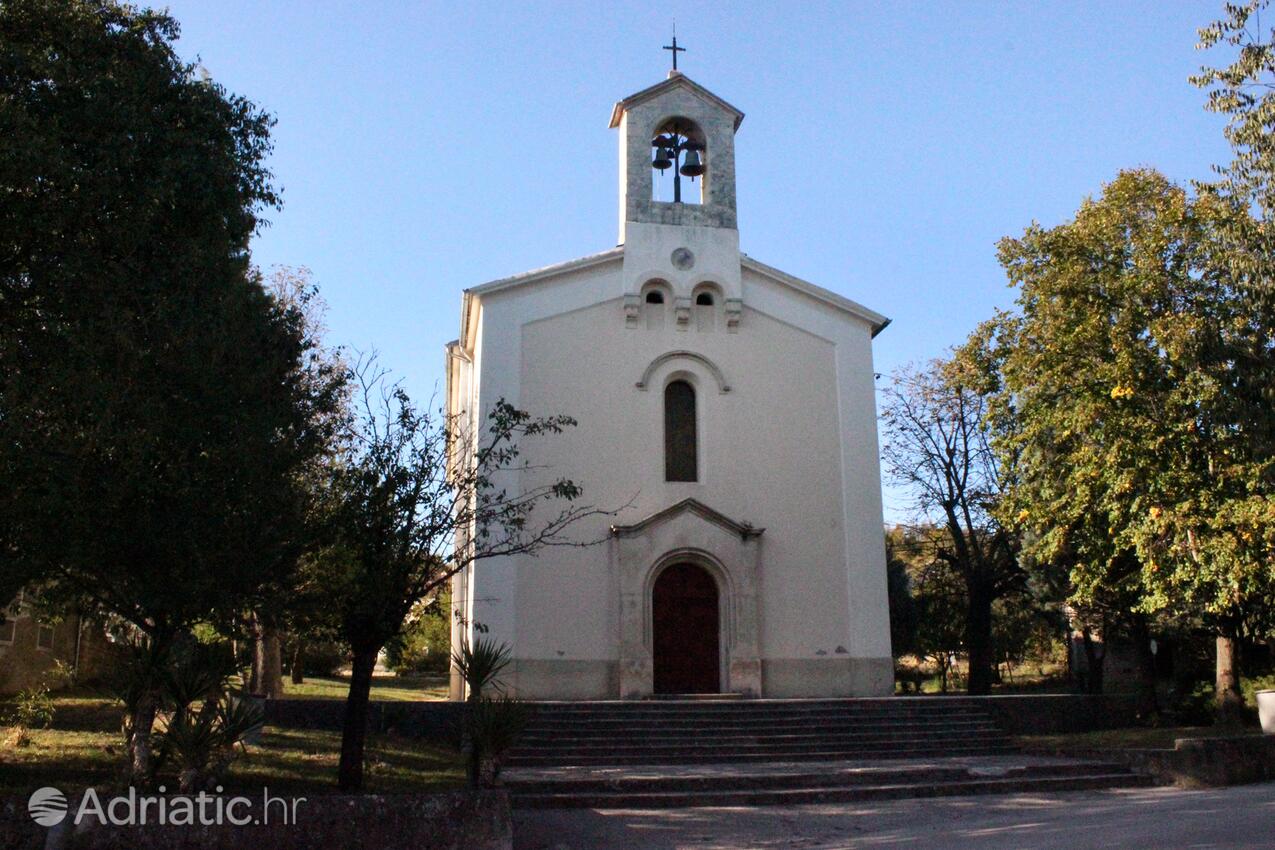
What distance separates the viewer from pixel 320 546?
11305 millimetres

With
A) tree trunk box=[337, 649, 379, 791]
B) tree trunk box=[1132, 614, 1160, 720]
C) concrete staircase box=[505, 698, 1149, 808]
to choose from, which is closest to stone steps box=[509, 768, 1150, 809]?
concrete staircase box=[505, 698, 1149, 808]

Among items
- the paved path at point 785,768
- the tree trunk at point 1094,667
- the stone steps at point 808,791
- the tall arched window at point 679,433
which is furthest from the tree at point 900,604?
the stone steps at point 808,791

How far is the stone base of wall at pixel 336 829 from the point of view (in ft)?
23.3

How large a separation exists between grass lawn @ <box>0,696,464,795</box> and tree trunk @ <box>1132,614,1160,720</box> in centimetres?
1648

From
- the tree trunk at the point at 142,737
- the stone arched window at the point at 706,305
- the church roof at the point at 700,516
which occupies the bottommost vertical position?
the tree trunk at the point at 142,737

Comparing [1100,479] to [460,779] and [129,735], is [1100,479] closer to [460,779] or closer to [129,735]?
[460,779]

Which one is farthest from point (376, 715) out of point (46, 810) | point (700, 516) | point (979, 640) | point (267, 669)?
point (979, 640)

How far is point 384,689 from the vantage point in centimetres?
3250

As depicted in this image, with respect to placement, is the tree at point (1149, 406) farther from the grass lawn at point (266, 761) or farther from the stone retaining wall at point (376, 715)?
the grass lawn at point (266, 761)

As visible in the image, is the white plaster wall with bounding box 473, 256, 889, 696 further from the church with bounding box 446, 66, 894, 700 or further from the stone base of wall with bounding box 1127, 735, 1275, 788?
the stone base of wall with bounding box 1127, 735, 1275, 788

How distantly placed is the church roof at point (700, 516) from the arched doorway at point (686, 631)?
1019 millimetres

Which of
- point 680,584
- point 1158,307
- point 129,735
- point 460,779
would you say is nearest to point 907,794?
point 460,779

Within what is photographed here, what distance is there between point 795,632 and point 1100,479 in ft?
21.4

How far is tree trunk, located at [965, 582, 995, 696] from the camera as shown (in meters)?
27.7
